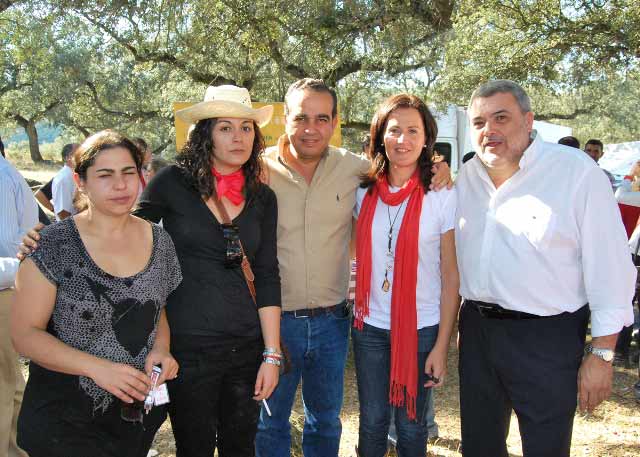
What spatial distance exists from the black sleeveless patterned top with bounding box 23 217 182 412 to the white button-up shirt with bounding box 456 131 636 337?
4.92ft

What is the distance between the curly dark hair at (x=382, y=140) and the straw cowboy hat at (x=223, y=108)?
62 cm

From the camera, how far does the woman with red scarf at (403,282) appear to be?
2.81m

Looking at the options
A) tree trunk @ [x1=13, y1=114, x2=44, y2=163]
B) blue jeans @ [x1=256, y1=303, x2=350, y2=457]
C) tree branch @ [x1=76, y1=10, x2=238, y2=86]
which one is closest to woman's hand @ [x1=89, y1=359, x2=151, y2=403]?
blue jeans @ [x1=256, y1=303, x2=350, y2=457]

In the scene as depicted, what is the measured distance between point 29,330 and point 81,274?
0.27 m

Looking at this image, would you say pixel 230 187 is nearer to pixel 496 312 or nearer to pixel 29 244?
pixel 29 244

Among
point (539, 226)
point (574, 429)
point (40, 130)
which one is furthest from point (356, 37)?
point (40, 130)

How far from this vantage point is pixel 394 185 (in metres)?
2.97

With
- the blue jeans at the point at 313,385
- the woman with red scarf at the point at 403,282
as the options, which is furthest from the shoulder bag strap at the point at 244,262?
the woman with red scarf at the point at 403,282

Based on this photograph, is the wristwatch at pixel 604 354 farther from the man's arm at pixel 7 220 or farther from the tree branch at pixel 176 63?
the tree branch at pixel 176 63

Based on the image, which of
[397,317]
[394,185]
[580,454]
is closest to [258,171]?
[394,185]

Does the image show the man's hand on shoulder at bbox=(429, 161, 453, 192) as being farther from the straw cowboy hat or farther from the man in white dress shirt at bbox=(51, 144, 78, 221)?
the man in white dress shirt at bbox=(51, 144, 78, 221)

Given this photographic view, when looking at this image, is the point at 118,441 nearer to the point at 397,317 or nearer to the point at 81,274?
the point at 81,274

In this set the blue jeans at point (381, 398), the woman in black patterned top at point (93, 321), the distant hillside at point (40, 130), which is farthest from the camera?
the distant hillside at point (40, 130)

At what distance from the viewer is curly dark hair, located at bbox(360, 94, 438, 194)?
2881 mm
